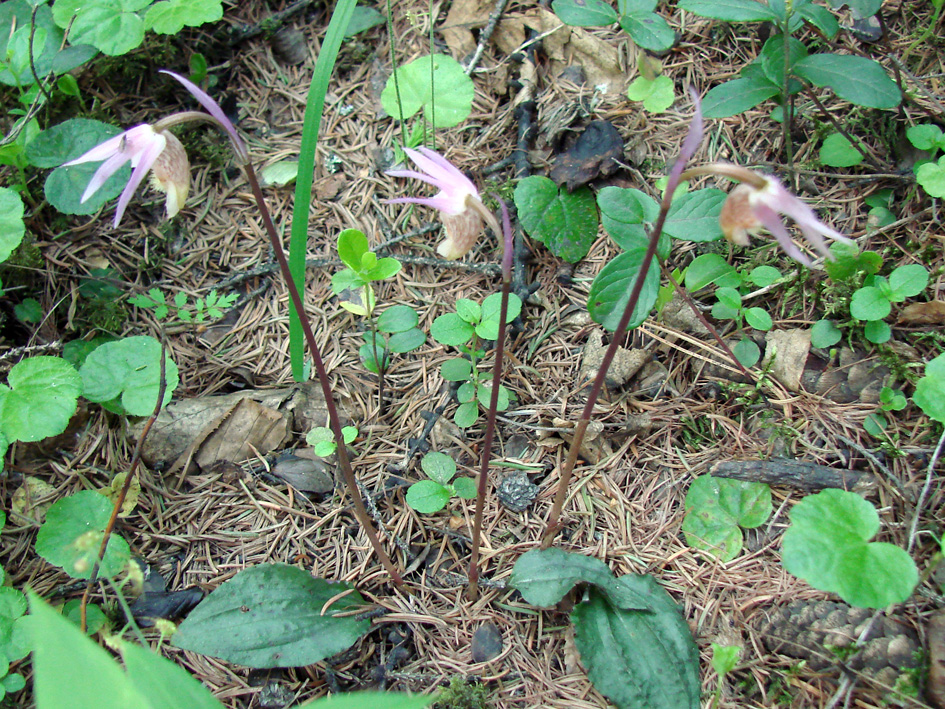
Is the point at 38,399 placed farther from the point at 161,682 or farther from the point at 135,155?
the point at 161,682

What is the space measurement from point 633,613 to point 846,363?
3.24ft

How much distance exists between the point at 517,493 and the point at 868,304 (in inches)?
44.7

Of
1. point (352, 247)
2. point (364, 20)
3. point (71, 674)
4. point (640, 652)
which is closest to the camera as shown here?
point (71, 674)

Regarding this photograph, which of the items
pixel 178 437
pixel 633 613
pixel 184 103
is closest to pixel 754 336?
pixel 633 613

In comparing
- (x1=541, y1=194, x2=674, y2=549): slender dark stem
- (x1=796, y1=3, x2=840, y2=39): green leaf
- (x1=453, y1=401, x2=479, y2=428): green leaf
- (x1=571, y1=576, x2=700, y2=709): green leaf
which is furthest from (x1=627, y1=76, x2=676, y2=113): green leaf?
(x1=571, y1=576, x2=700, y2=709): green leaf

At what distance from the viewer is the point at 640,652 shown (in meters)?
1.49

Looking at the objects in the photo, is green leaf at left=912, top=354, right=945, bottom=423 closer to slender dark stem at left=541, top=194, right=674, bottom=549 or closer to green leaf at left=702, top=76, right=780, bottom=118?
slender dark stem at left=541, top=194, right=674, bottom=549

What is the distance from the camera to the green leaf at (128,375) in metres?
1.75

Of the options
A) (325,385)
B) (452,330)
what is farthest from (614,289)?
(325,385)

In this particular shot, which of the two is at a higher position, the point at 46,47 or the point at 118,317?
the point at 46,47

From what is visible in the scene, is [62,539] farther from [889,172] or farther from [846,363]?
[889,172]

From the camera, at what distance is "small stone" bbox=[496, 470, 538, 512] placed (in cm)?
177

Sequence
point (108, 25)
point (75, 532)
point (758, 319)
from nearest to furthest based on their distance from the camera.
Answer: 1. point (75, 532)
2. point (758, 319)
3. point (108, 25)

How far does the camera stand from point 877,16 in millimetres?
2025
